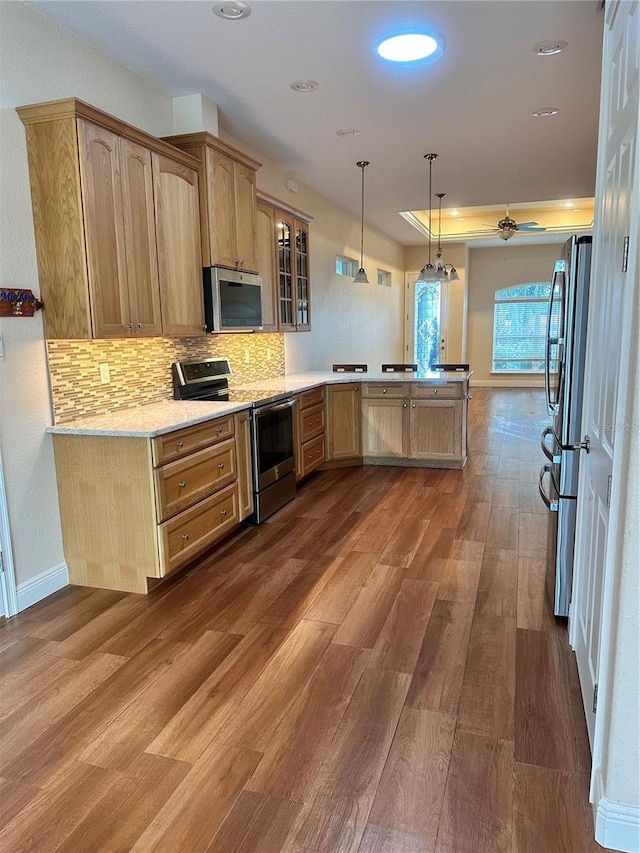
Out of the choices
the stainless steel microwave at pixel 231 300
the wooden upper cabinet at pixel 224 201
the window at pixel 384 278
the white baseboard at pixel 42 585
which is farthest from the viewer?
the window at pixel 384 278

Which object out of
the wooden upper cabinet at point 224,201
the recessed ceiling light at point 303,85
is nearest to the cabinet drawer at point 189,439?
the wooden upper cabinet at point 224,201

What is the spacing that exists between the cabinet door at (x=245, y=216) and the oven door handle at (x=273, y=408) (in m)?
1.03

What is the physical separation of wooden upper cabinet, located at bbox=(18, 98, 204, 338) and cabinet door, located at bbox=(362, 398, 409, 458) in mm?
2634

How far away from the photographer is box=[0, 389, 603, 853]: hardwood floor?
1615 millimetres

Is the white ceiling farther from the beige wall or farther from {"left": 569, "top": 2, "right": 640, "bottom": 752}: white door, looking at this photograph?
the beige wall

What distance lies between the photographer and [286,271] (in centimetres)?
517

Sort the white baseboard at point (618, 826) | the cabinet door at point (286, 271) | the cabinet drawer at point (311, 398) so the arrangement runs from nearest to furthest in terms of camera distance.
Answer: the white baseboard at point (618, 826), the cabinet drawer at point (311, 398), the cabinet door at point (286, 271)

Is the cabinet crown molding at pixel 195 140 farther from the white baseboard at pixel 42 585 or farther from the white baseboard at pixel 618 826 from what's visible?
the white baseboard at pixel 618 826

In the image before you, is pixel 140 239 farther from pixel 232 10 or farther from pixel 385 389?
pixel 385 389

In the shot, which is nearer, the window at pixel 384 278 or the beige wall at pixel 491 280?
the window at pixel 384 278

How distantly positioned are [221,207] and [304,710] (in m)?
3.12

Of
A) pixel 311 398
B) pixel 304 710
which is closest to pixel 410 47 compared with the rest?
pixel 311 398

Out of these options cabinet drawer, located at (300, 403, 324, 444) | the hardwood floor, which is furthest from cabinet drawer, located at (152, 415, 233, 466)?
cabinet drawer, located at (300, 403, 324, 444)

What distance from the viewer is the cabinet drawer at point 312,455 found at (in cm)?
490
